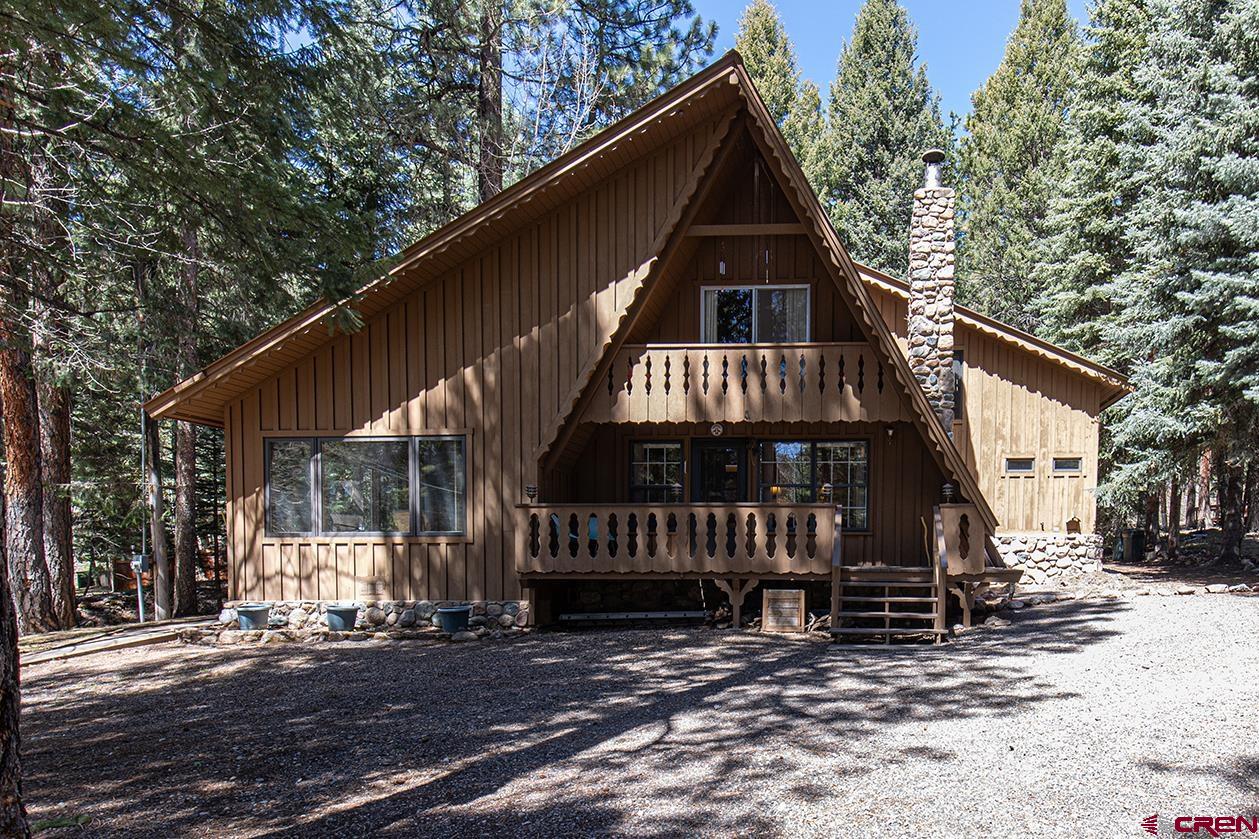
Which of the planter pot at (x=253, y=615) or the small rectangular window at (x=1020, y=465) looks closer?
the planter pot at (x=253, y=615)

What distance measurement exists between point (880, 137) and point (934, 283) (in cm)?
1860

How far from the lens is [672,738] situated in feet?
20.2

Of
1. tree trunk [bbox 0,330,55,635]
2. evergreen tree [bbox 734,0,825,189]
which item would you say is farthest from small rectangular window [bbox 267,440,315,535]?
evergreen tree [bbox 734,0,825,189]

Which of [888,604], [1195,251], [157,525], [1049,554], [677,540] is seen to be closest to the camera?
[888,604]

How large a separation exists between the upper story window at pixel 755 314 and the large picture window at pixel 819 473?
192 cm

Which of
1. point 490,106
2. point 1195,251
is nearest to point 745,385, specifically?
point 1195,251

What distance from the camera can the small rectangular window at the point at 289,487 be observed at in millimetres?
11602

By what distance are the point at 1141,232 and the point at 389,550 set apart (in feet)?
51.6

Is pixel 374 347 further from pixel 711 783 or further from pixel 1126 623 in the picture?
pixel 1126 623

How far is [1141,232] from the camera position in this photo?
600 inches

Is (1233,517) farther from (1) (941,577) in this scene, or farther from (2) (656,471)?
(2) (656,471)

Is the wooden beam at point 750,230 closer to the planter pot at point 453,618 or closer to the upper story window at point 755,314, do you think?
the upper story window at point 755,314

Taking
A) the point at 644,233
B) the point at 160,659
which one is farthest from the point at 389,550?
the point at 644,233

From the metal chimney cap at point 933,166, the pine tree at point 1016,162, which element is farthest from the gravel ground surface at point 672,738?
the pine tree at point 1016,162
